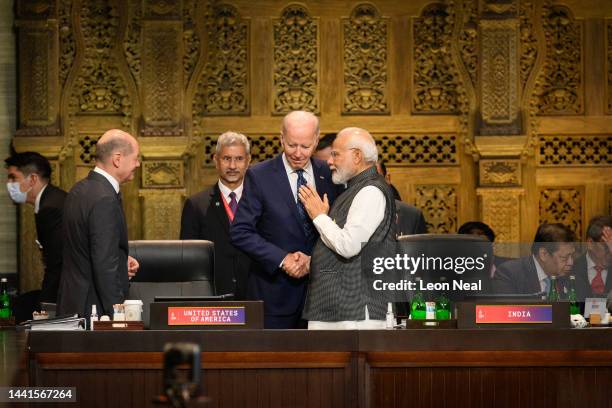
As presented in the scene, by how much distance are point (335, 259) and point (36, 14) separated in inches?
152

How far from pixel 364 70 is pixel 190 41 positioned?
3.77 ft

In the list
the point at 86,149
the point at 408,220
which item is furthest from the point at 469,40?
the point at 86,149

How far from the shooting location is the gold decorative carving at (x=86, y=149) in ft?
26.0

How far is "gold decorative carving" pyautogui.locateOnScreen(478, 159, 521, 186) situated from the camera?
7.75 m

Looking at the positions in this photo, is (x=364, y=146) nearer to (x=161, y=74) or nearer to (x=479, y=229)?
(x=479, y=229)

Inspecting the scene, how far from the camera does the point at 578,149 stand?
7.93 meters

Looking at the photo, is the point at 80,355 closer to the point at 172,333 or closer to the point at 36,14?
the point at 172,333

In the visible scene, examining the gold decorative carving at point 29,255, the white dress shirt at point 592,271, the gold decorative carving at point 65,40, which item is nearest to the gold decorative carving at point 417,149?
the gold decorative carving at point 65,40

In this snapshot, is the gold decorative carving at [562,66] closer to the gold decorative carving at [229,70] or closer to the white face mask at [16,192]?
the gold decorative carving at [229,70]

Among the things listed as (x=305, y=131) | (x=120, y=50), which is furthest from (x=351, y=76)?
(x=305, y=131)

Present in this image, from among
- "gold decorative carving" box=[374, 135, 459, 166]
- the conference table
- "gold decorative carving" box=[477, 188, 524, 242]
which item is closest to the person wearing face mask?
the conference table

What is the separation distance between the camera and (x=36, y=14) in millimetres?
7801

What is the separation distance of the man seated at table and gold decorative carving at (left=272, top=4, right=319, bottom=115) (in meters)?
3.07

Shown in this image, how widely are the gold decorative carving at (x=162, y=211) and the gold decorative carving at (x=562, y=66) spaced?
245cm
